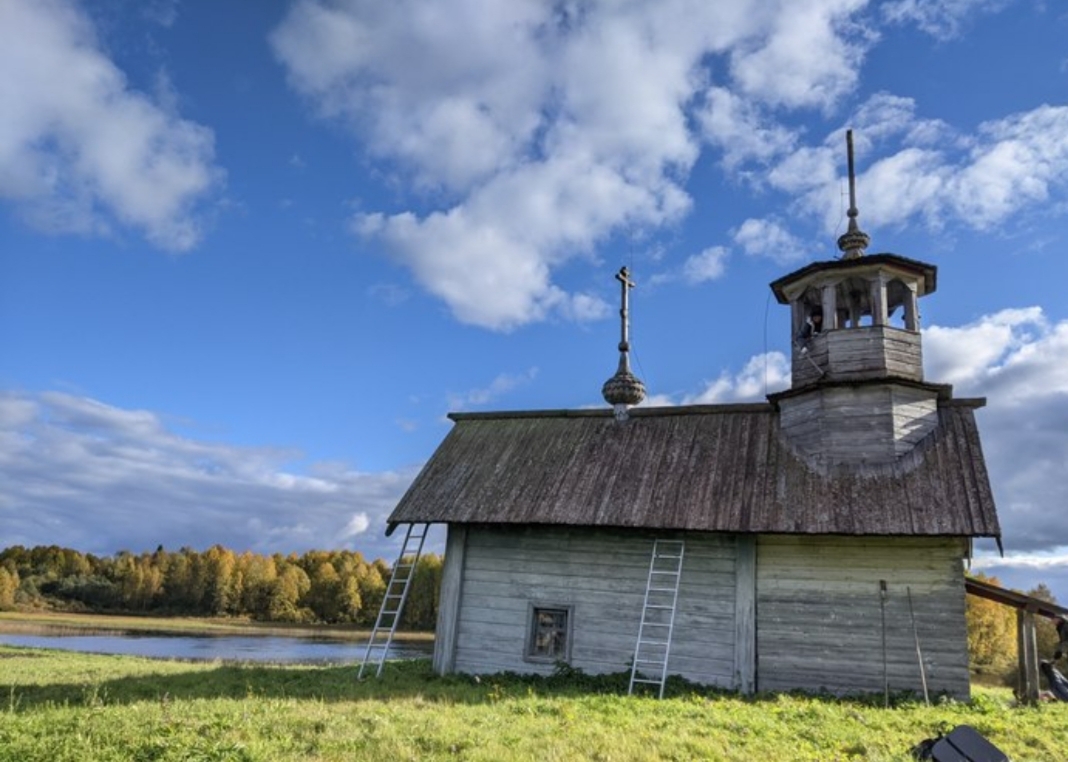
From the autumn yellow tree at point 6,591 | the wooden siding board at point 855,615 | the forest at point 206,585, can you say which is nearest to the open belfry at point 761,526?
the wooden siding board at point 855,615

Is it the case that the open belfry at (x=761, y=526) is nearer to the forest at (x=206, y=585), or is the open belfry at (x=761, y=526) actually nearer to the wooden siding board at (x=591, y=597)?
the wooden siding board at (x=591, y=597)

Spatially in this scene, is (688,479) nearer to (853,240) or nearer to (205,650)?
(853,240)

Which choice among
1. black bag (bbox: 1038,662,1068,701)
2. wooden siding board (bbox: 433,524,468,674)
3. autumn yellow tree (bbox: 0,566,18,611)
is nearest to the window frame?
wooden siding board (bbox: 433,524,468,674)

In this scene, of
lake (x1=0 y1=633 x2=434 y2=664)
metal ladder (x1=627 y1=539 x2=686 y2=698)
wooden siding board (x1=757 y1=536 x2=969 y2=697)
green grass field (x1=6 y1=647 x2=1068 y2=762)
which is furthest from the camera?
lake (x1=0 y1=633 x2=434 y2=664)

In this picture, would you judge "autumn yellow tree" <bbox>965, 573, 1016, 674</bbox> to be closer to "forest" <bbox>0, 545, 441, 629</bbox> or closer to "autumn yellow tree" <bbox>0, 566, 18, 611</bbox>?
"forest" <bbox>0, 545, 441, 629</bbox>

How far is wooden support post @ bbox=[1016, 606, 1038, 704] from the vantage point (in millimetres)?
12344

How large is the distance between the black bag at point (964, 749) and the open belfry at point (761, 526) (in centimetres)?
475

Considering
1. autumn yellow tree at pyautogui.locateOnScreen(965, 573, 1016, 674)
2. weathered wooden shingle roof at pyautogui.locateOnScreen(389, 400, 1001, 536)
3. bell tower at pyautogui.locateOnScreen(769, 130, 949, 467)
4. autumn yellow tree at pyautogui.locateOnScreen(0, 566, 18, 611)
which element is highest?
bell tower at pyautogui.locateOnScreen(769, 130, 949, 467)

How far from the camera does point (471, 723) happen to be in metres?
9.43

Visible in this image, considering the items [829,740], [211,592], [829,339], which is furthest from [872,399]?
[211,592]

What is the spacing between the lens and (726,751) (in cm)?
798

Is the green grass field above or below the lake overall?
above

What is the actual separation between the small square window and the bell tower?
575 cm

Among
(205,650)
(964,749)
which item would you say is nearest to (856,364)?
(964,749)
